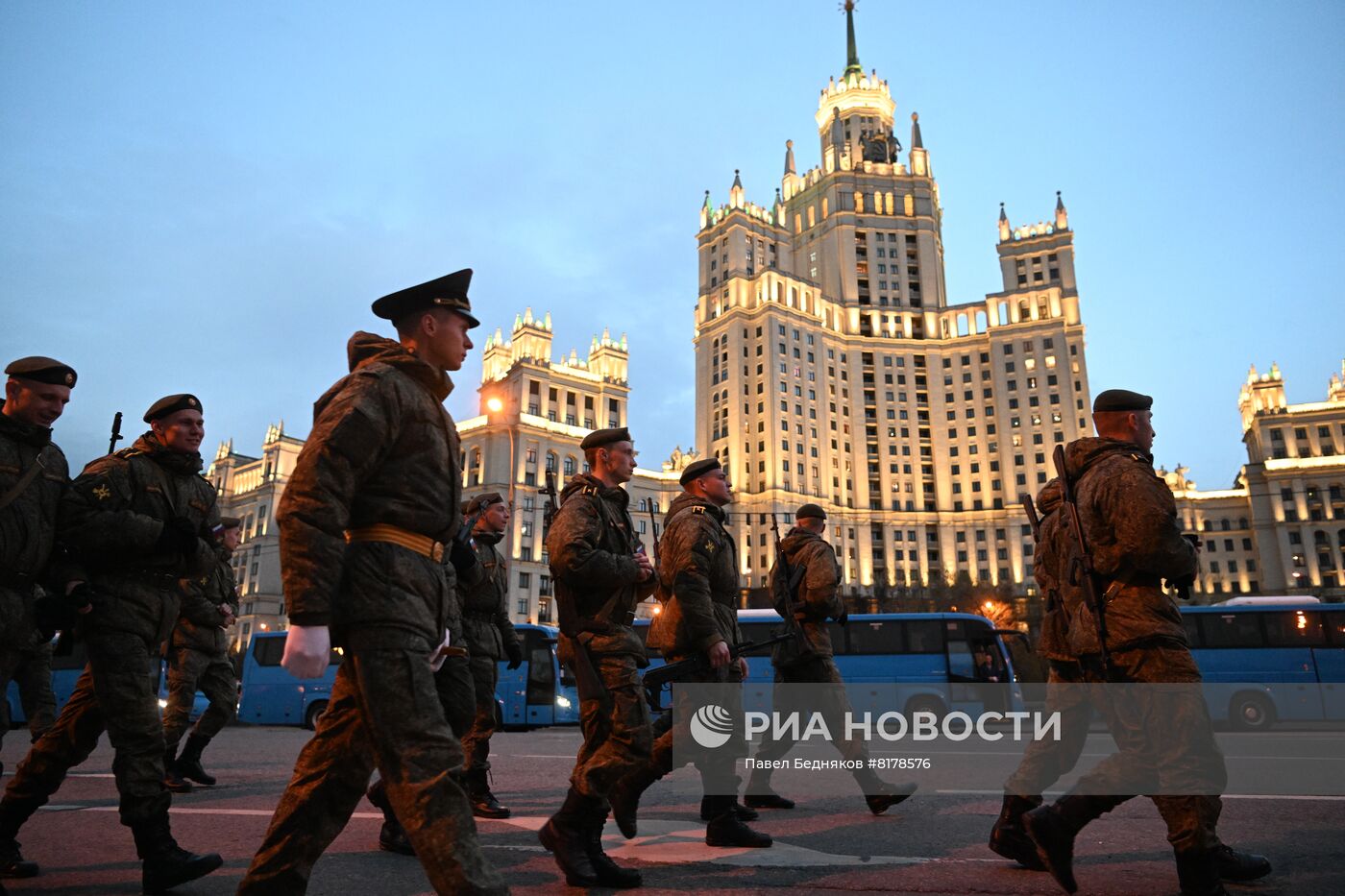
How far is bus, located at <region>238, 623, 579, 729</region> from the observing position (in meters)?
20.4

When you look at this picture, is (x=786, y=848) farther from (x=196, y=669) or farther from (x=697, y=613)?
(x=196, y=669)

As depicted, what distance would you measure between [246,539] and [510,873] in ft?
344

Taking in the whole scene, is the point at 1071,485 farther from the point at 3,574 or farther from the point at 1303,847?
the point at 3,574

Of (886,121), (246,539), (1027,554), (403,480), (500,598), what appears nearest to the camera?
(403,480)

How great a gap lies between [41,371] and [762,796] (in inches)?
219

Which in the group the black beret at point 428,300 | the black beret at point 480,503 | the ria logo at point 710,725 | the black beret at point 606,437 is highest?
the black beret at point 428,300

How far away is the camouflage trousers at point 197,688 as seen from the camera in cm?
765

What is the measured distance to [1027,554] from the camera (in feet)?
347

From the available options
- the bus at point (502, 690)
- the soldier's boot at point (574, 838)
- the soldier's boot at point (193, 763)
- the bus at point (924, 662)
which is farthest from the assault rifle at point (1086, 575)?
the bus at point (502, 690)

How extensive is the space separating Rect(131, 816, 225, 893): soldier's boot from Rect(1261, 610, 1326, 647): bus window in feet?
73.1

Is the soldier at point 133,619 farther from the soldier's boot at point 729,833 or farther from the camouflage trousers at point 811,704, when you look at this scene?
the camouflage trousers at point 811,704

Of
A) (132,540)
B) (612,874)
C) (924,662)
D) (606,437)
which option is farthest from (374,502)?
(924,662)

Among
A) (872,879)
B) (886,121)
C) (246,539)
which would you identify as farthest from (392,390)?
(886,121)

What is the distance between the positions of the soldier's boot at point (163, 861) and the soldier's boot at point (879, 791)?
13.4 feet
